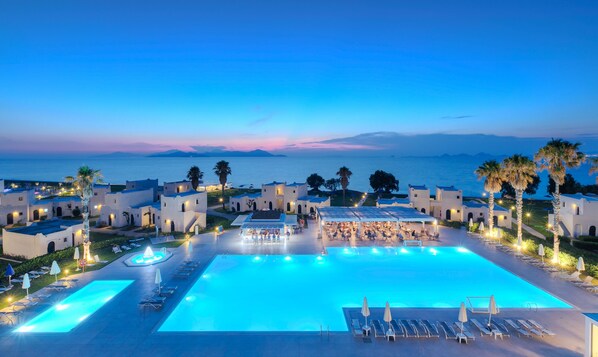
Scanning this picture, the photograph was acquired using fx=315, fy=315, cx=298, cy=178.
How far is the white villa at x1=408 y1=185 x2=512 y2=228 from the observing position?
111ft

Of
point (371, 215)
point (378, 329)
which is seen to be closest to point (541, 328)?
point (378, 329)

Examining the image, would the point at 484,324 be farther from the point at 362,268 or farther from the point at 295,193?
the point at 295,193

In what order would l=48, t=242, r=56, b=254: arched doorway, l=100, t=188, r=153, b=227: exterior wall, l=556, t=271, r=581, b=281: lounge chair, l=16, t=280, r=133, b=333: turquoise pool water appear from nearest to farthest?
l=16, t=280, r=133, b=333: turquoise pool water < l=556, t=271, r=581, b=281: lounge chair < l=48, t=242, r=56, b=254: arched doorway < l=100, t=188, r=153, b=227: exterior wall

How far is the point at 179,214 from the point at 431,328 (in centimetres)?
2487

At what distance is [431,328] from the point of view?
1191 cm

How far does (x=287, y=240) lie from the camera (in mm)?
26031

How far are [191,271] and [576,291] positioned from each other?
2016 cm

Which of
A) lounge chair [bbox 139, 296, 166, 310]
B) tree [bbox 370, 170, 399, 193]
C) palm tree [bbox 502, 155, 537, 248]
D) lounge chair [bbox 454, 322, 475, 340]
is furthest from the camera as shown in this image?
tree [bbox 370, 170, 399, 193]

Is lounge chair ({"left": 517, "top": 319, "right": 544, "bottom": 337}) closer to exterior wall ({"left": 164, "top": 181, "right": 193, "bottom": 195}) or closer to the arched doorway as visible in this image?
the arched doorway

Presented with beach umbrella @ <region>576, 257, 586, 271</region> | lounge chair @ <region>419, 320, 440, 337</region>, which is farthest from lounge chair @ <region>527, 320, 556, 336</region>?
beach umbrella @ <region>576, 257, 586, 271</region>

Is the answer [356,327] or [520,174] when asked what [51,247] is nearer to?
[356,327]

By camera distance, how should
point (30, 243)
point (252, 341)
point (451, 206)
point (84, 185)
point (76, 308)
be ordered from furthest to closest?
point (451, 206) → point (30, 243) → point (84, 185) → point (76, 308) → point (252, 341)

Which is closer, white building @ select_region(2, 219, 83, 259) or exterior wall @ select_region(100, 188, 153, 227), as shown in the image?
white building @ select_region(2, 219, 83, 259)

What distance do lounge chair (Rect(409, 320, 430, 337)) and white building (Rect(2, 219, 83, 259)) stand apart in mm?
26036
